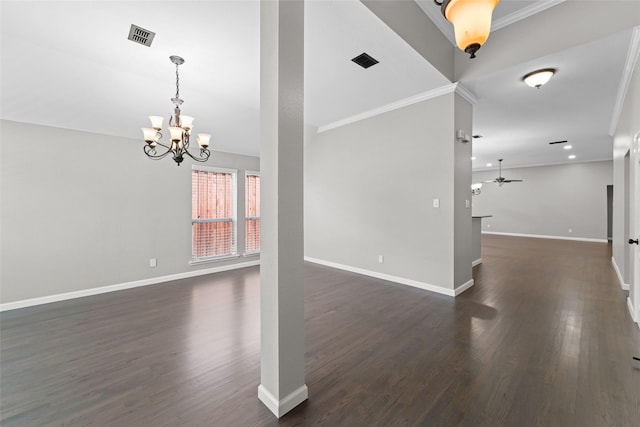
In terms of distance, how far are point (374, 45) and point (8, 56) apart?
359cm

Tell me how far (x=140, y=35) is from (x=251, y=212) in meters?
3.91

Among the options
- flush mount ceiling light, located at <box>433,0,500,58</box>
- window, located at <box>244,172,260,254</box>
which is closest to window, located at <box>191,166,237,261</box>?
window, located at <box>244,172,260,254</box>

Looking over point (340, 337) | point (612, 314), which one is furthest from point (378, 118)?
point (612, 314)

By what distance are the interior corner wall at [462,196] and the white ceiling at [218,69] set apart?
40 centimetres

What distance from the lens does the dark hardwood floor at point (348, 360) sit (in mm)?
1588

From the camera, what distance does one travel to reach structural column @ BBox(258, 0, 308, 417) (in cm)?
155

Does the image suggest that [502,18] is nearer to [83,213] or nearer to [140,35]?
[140,35]

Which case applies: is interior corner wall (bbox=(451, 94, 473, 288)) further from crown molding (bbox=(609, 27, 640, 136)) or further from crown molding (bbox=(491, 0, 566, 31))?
crown molding (bbox=(609, 27, 640, 136))

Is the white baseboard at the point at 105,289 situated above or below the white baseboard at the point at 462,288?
below

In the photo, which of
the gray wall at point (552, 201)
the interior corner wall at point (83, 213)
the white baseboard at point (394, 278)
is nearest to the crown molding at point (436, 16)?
the white baseboard at point (394, 278)

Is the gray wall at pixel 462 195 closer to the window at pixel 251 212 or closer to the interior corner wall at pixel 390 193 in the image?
the interior corner wall at pixel 390 193

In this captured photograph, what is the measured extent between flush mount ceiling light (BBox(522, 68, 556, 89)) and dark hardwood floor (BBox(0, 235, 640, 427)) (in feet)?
9.08

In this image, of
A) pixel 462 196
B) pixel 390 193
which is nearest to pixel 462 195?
pixel 462 196

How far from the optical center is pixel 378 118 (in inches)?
172
